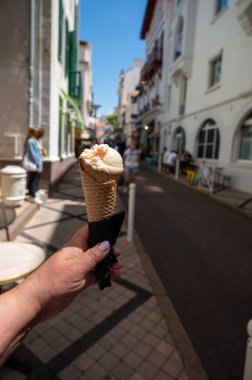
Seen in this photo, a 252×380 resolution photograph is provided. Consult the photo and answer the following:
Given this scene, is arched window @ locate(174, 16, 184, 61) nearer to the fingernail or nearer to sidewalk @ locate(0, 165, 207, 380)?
sidewalk @ locate(0, 165, 207, 380)

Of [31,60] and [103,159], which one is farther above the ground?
[31,60]

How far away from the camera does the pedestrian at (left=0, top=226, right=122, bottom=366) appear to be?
1009 millimetres

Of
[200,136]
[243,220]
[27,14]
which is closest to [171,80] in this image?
[200,136]

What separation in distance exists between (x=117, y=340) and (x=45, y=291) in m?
1.73

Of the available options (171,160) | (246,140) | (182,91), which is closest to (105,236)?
(246,140)

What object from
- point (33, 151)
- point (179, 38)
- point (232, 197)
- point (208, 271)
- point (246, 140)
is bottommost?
point (208, 271)

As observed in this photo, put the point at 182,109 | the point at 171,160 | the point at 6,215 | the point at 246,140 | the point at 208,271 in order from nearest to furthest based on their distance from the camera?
the point at 6,215 → the point at 208,271 → the point at 246,140 → the point at 171,160 → the point at 182,109

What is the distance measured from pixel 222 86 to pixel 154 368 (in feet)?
44.2

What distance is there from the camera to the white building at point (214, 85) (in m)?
11.3

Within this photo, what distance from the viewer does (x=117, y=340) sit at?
8.20 feet

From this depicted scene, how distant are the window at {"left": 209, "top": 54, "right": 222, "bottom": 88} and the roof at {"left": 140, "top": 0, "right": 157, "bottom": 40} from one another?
60.8 feet

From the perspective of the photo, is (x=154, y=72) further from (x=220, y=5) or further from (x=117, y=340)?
(x=117, y=340)

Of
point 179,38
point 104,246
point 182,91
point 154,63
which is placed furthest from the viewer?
point 154,63

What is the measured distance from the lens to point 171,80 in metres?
21.2
